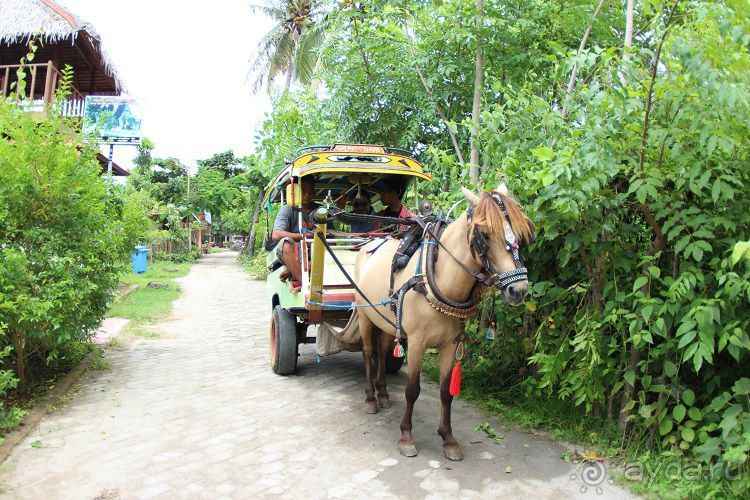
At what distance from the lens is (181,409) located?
5117 millimetres

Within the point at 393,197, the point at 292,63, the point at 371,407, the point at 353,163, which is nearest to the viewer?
the point at 371,407

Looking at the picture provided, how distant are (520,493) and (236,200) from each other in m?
38.8

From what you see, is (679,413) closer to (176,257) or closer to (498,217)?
(498,217)

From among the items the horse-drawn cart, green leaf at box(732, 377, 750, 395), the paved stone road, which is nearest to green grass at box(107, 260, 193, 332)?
the paved stone road

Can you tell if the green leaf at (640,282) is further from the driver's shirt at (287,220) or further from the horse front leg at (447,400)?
the driver's shirt at (287,220)

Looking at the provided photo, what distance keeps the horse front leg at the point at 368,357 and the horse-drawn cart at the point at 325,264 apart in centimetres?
28

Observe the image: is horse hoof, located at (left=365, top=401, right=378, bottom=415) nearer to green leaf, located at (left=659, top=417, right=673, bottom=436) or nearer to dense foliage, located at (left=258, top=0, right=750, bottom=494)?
dense foliage, located at (left=258, top=0, right=750, bottom=494)

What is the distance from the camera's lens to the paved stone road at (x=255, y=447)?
353 cm

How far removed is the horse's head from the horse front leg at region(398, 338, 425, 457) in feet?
2.81

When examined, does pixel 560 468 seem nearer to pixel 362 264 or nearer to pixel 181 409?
pixel 362 264

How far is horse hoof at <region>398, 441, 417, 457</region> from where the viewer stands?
404 centimetres

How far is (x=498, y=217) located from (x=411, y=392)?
160cm

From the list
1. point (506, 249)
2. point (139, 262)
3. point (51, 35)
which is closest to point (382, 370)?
point (506, 249)

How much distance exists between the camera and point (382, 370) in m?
5.38
